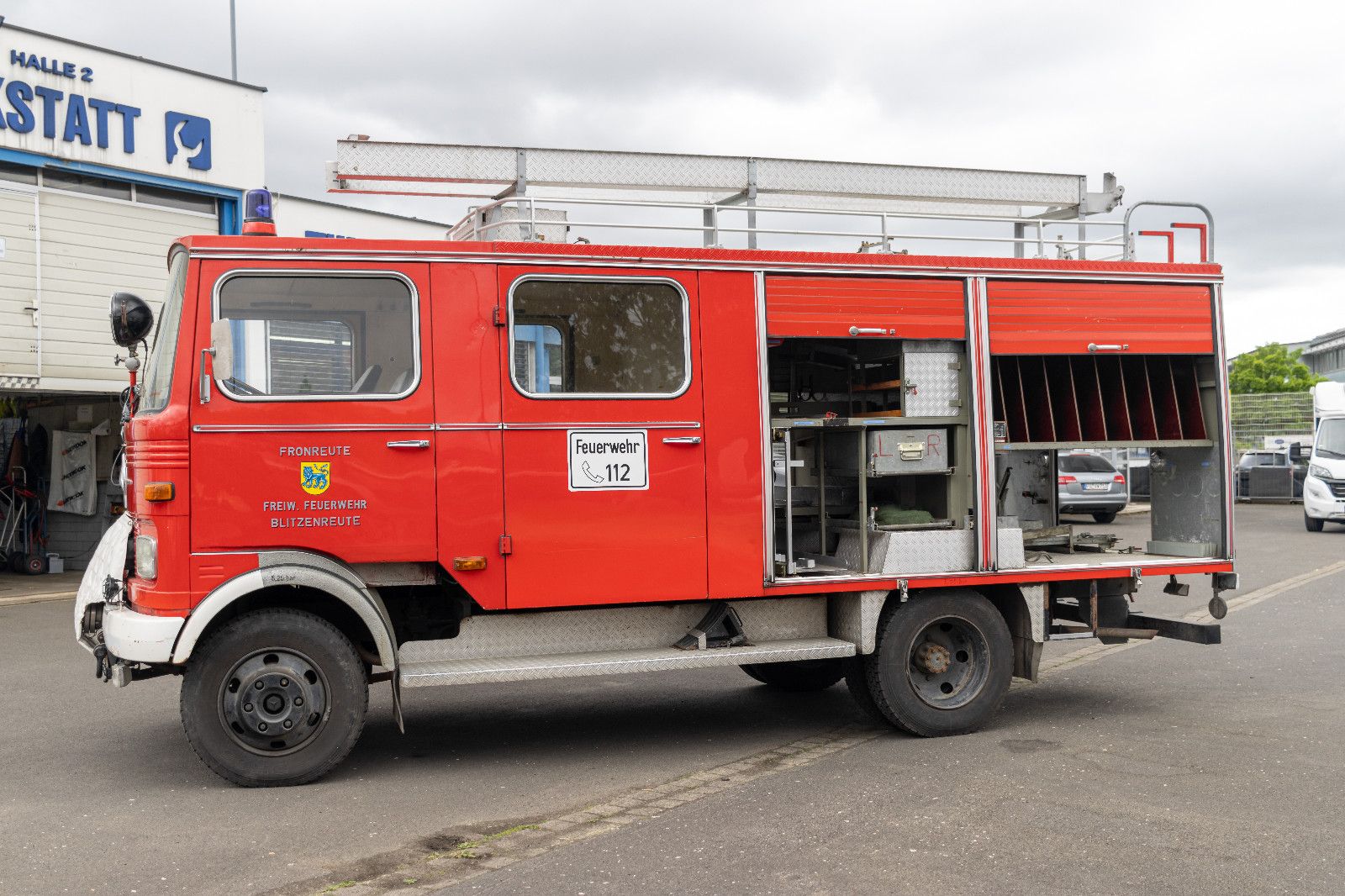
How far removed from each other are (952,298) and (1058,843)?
3561 mm

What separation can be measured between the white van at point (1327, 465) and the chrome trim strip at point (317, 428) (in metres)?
21.3

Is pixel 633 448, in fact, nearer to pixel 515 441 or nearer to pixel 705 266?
pixel 515 441

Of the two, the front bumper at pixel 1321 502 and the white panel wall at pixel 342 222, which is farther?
the front bumper at pixel 1321 502

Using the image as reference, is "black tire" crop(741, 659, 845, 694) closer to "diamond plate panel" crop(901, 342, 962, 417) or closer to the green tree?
"diamond plate panel" crop(901, 342, 962, 417)

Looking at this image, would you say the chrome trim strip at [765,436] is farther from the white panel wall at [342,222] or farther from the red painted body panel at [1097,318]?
the white panel wall at [342,222]

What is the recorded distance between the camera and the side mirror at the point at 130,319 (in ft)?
22.0

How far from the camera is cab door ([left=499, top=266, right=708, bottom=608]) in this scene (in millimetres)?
6906

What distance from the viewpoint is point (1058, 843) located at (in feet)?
17.8

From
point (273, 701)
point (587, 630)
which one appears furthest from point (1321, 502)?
point (273, 701)

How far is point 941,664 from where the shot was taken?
771 cm

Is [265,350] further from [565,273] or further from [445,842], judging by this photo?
[445,842]

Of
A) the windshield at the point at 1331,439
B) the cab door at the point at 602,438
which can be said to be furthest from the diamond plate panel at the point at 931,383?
the windshield at the point at 1331,439

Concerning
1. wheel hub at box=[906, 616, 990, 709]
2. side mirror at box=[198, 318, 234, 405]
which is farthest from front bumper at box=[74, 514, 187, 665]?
wheel hub at box=[906, 616, 990, 709]

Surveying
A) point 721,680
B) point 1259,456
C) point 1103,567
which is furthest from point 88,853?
point 1259,456
